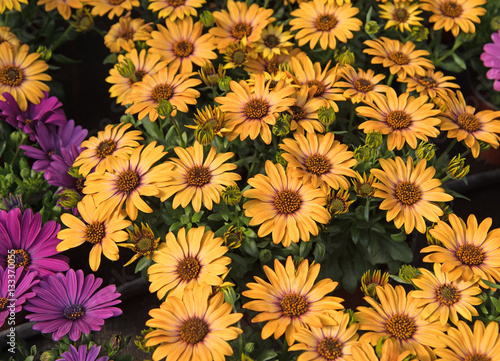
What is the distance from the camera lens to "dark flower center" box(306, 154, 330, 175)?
48.7 inches

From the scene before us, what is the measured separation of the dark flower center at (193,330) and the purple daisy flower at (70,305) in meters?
0.22

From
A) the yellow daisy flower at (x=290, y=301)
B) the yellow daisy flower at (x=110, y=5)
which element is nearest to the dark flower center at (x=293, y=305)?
the yellow daisy flower at (x=290, y=301)

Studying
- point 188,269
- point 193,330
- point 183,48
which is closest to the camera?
point 193,330

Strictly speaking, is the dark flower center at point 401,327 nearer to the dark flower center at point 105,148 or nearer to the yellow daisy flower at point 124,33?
the dark flower center at point 105,148

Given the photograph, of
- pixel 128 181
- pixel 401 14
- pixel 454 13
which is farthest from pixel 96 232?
pixel 454 13

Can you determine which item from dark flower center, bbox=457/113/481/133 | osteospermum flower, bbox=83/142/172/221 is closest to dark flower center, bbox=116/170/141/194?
osteospermum flower, bbox=83/142/172/221

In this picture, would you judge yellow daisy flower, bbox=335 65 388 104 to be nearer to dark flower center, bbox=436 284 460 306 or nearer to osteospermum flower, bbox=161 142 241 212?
osteospermum flower, bbox=161 142 241 212

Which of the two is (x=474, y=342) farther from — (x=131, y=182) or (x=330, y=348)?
(x=131, y=182)

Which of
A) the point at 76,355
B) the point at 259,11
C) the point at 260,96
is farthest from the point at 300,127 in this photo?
the point at 76,355

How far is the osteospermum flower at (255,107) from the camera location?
4.12 ft

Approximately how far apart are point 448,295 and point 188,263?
569 millimetres

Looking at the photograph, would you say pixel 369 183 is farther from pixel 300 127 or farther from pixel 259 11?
pixel 259 11

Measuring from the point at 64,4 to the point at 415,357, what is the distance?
1528mm

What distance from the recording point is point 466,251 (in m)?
1.14
